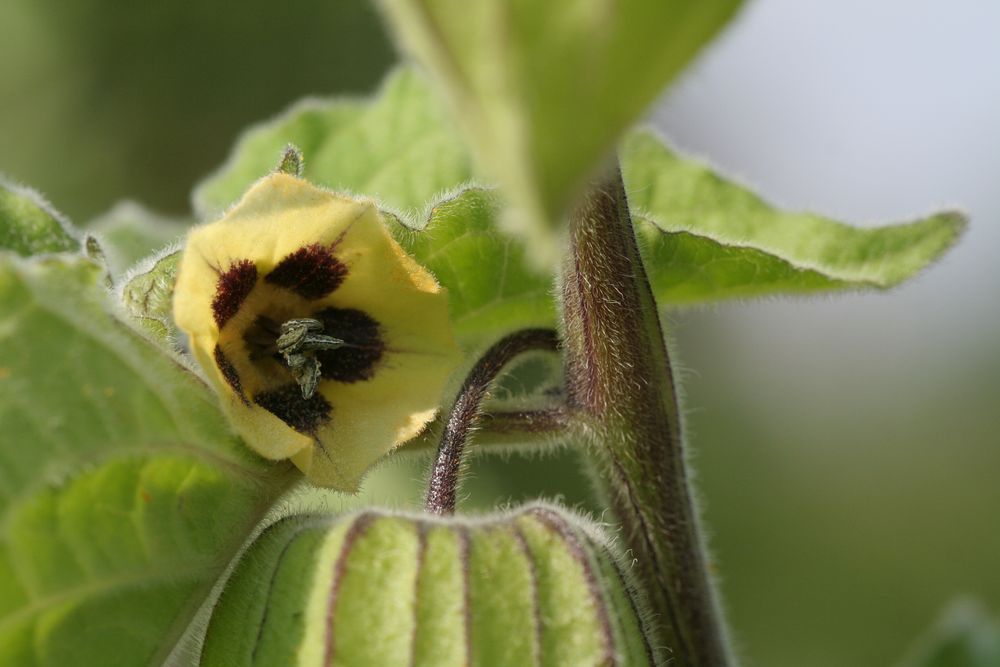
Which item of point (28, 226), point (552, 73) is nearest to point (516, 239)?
point (28, 226)

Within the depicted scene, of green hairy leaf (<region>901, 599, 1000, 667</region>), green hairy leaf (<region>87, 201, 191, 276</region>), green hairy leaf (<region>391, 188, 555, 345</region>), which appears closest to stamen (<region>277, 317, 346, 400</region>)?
green hairy leaf (<region>391, 188, 555, 345</region>)

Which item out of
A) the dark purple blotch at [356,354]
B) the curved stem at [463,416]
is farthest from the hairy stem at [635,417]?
the dark purple blotch at [356,354]

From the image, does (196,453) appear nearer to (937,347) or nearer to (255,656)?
(255,656)

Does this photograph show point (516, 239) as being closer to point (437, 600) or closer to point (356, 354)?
point (356, 354)

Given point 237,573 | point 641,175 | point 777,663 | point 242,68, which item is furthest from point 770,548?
point 237,573

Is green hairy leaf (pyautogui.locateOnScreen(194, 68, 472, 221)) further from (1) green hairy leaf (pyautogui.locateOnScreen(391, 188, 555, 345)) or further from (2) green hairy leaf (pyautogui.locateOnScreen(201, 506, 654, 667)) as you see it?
(2) green hairy leaf (pyautogui.locateOnScreen(201, 506, 654, 667))

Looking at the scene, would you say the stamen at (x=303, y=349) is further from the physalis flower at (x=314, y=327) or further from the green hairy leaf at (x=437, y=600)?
the green hairy leaf at (x=437, y=600)
